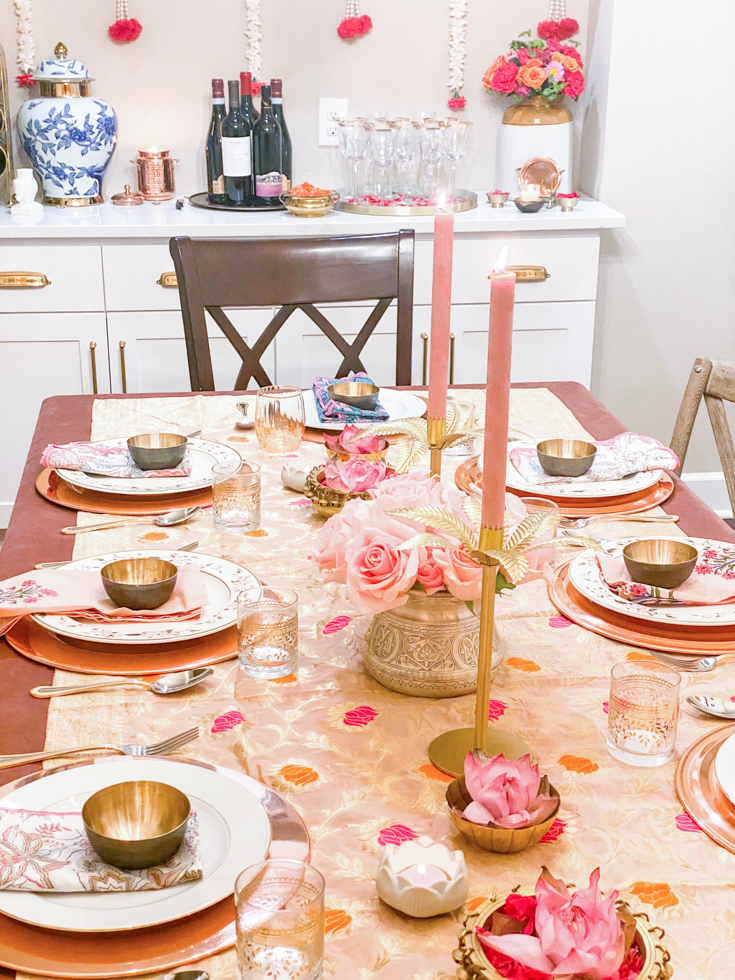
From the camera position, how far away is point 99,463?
1356 millimetres

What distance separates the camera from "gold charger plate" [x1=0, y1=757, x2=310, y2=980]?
58cm

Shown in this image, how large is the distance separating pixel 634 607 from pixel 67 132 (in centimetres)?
227

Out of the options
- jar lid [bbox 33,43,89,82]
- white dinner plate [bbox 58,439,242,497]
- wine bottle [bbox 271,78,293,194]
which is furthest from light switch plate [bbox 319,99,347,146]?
white dinner plate [bbox 58,439,242,497]

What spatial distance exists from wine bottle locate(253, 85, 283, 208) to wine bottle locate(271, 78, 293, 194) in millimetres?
15

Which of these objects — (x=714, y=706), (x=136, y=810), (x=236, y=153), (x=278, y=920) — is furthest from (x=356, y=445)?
(x=236, y=153)

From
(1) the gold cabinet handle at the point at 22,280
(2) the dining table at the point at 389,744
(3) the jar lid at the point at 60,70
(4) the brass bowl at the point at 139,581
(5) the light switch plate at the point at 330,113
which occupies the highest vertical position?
(3) the jar lid at the point at 60,70

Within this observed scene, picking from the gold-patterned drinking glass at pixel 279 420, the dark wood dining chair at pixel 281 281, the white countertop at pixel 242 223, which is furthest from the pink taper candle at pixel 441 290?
the white countertop at pixel 242 223

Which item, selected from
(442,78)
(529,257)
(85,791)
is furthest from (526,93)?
(85,791)

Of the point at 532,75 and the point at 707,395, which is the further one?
the point at 532,75

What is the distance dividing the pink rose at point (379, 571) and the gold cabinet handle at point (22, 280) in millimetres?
2003

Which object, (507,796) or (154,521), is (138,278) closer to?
(154,521)

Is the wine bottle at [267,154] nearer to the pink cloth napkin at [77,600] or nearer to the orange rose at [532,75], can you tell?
the orange rose at [532,75]

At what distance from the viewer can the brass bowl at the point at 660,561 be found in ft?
3.37

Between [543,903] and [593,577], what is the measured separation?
22.4 inches
